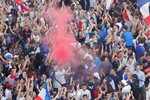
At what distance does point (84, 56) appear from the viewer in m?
22.9

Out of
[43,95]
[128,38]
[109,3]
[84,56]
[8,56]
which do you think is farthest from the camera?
[109,3]

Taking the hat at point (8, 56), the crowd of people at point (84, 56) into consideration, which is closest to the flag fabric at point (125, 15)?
the crowd of people at point (84, 56)

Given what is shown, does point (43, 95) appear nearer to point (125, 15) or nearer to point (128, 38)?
point (128, 38)

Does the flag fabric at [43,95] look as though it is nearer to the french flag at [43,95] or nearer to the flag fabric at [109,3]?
the french flag at [43,95]

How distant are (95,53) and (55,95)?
81.6 inches

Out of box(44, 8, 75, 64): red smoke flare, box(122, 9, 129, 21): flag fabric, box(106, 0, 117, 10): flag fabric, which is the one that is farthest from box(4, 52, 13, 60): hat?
box(106, 0, 117, 10): flag fabric

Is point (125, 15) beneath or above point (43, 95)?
above

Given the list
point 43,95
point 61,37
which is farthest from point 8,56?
point 61,37

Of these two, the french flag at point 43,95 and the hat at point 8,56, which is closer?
the french flag at point 43,95

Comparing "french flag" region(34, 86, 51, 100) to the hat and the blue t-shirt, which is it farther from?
the blue t-shirt

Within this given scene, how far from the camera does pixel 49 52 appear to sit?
23.3 metres

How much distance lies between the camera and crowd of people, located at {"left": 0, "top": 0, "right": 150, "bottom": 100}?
21500 mm

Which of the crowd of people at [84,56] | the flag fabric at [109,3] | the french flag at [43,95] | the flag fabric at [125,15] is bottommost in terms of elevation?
the french flag at [43,95]

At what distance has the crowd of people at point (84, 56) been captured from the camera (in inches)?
846
